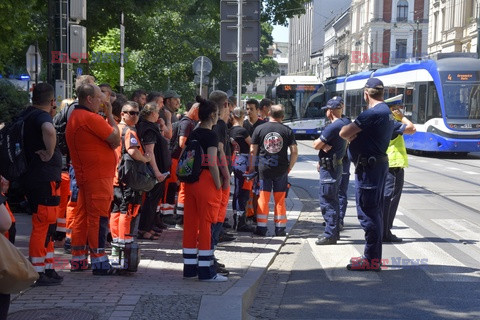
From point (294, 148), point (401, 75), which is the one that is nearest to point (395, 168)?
point (294, 148)

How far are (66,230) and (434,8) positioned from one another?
6256 cm

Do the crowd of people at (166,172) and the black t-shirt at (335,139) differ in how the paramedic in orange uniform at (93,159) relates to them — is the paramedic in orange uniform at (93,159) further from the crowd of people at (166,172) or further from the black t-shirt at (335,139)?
the black t-shirt at (335,139)

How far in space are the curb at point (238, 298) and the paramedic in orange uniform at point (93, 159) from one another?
1404 millimetres

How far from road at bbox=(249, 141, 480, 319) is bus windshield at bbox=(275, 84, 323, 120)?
83.4 ft

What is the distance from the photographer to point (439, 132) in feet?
87.4

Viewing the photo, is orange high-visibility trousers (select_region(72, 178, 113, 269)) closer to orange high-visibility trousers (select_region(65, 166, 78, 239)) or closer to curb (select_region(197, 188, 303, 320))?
orange high-visibility trousers (select_region(65, 166, 78, 239))

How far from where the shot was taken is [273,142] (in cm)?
1018

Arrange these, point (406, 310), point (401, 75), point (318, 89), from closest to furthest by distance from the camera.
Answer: point (406, 310)
point (401, 75)
point (318, 89)

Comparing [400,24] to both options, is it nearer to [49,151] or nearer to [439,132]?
[439,132]

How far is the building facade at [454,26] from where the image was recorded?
186 ft

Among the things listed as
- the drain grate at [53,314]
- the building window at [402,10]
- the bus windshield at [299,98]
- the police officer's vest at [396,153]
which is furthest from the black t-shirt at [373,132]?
the building window at [402,10]

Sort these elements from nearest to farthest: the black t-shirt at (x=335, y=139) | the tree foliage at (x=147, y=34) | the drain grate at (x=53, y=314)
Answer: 1. the drain grate at (x=53, y=314)
2. the black t-shirt at (x=335, y=139)
3. the tree foliage at (x=147, y=34)

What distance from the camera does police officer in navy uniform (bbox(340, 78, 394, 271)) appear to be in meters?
8.14

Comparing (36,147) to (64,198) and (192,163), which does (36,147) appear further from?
(64,198)
